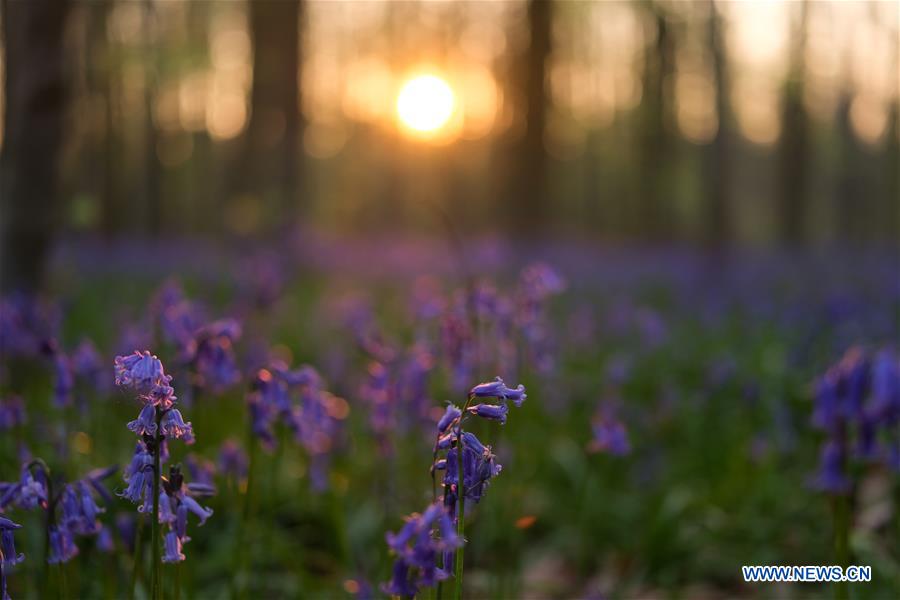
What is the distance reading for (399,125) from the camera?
38312 millimetres

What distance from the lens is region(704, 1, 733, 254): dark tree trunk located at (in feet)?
42.2

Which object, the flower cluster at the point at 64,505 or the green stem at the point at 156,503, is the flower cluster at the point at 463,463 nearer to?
the green stem at the point at 156,503

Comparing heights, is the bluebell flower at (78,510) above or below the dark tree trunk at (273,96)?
below

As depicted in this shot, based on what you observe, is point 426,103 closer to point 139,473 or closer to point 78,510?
point 78,510

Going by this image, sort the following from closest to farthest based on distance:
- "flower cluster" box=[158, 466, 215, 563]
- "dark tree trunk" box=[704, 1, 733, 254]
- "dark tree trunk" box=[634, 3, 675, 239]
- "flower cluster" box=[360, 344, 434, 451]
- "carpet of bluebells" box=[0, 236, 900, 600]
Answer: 1. "flower cluster" box=[158, 466, 215, 563]
2. "carpet of bluebells" box=[0, 236, 900, 600]
3. "flower cluster" box=[360, 344, 434, 451]
4. "dark tree trunk" box=[704, 1, 733, 254]
5. "dark tree trunk" box=[634, 3, 675, 239]

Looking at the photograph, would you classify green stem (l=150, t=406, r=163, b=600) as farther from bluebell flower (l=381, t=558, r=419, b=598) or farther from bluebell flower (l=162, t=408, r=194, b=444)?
bluebell flower (l=381, t=558, r=419, b=598)

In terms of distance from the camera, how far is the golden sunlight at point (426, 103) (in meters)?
35.5

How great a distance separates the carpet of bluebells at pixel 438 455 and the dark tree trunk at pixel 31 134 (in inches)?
14.2

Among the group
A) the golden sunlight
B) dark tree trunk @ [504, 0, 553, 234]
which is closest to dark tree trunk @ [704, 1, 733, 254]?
dark tree trunk @ [504, 0, 553, 234]

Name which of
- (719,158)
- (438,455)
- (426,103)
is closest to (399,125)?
(426,103)

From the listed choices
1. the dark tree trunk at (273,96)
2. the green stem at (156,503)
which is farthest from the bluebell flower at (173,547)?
the dark tree trunk at (273,96)

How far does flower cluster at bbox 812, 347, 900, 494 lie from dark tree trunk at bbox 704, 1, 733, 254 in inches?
448

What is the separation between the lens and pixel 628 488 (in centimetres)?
438

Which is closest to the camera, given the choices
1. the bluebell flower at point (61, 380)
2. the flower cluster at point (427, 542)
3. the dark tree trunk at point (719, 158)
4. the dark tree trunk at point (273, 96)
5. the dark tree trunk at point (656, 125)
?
the flower cluster at point (427, 542)
